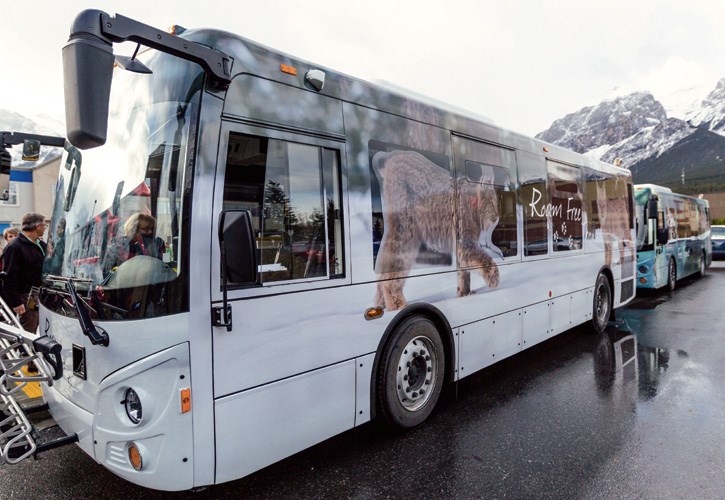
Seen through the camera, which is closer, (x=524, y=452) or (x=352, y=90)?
(x=352, y=90)

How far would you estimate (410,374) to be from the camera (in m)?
4.15

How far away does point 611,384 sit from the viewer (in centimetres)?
545

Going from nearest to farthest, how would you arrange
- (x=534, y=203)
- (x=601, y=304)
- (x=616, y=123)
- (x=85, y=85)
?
(x=85, y=85)
(x=534, y=203)
(x=601, y=304)
(x=616, y=123)

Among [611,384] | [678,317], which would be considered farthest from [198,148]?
[678,317]

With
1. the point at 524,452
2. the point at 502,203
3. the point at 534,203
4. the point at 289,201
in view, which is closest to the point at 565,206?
the point at 534,203

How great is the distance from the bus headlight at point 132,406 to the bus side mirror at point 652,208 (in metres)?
12.5

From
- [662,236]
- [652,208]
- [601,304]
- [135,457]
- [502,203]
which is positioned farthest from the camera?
[662,236]

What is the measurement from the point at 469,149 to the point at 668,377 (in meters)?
3.71

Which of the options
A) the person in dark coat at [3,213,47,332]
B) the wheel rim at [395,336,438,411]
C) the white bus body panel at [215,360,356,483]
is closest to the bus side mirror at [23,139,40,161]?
the person in dark coat at [3,213,47,332]

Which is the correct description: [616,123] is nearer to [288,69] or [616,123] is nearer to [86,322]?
[288,69]

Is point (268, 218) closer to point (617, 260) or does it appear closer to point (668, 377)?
point (668, 377)

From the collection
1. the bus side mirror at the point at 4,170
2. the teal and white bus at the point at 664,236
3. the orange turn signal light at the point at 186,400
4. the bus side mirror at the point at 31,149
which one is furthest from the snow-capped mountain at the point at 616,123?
the orange turn signal light at the point at 186,400

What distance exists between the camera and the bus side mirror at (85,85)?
2.13 m

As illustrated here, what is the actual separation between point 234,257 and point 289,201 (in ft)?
2.39
